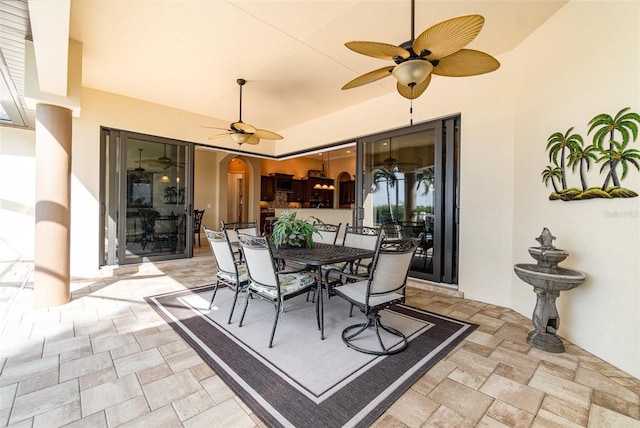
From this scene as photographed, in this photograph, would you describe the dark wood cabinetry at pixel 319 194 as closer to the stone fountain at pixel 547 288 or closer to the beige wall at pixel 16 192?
the beige wall at pixel 16 192

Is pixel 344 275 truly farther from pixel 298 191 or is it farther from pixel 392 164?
pixel 298 191

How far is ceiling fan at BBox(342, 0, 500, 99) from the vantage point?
1719mm

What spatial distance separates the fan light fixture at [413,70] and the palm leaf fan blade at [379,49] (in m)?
0.07

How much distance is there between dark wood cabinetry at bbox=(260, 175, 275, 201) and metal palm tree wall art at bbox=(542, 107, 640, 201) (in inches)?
351

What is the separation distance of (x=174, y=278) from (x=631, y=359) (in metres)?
5.53

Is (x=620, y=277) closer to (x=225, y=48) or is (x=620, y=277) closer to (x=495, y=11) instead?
(x=495, y=11)

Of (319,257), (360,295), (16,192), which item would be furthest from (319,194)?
(360,295)

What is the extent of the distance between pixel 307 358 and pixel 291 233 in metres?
1.38

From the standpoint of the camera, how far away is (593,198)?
2475 mm

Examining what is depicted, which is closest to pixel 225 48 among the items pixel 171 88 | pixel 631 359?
pixel 171 88

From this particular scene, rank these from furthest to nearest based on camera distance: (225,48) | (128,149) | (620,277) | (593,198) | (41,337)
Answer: (128,149) < (225,48) < (41,337) < (593,198) < (620,277)

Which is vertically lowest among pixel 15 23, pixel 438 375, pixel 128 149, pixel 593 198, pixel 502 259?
pixel 438 375

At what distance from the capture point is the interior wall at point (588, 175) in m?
2.19

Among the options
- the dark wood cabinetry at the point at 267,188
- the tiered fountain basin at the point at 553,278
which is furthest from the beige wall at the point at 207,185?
the tiered fountain basin at the point at 553,278
